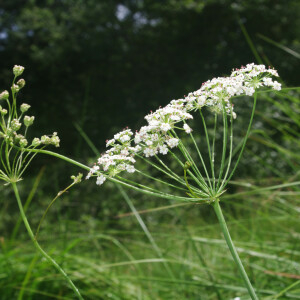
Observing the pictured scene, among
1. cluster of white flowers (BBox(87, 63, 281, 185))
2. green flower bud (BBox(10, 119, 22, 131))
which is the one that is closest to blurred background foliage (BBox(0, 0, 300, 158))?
cluster of white flowers (BBox(87, 63, 281, 185))

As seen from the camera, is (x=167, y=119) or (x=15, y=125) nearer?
(x=15, y=125)

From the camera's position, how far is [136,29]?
11.5 meters

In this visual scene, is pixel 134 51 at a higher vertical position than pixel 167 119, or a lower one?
higher

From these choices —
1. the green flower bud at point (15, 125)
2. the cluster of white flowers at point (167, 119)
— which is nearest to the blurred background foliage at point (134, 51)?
the cluster of white flowers at point (167, 119)

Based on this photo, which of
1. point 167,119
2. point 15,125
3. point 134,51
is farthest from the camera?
point 134,51

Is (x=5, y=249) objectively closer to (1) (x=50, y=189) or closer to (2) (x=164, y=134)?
(2) (x=164, y=134)

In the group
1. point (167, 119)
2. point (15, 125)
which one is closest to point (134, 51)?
point (167, 119)

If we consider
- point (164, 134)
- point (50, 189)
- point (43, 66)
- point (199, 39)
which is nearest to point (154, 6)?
point (199, 39)

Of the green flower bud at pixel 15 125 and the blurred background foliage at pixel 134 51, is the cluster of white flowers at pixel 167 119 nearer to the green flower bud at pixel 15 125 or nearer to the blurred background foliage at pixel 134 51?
the green flower bud at pixel 15 125

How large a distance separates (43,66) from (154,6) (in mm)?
3819

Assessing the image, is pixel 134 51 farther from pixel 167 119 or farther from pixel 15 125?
pixel 15 125

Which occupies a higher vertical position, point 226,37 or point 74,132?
point 226,37

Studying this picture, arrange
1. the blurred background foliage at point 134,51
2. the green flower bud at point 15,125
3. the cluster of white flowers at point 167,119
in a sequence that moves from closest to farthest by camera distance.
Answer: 1. the green flower bud at point 15,125
2. the cluster of white flowers at point 167,119
3. the blurred background foliage at point 134,51

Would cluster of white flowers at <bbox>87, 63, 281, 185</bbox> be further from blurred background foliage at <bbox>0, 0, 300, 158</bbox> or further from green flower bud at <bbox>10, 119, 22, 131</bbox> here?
blurred background foliage at <bbox>0, 0, 300, 158</bbox>
